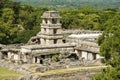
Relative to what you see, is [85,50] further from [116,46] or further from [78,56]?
[116,46]

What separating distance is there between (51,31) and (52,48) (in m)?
5.13

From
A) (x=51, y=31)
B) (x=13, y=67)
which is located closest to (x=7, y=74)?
(x=13, y=67)

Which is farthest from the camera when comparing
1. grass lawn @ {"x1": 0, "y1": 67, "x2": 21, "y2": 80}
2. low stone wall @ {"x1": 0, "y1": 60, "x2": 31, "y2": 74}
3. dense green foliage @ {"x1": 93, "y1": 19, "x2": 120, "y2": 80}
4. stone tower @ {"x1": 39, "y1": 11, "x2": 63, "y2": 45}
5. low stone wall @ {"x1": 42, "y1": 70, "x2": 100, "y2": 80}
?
stone tower @ {"x1": 39, "y1": 11, "x2": 63, "y2": 45}

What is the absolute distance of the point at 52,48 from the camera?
50.9 m

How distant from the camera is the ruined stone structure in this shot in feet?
161

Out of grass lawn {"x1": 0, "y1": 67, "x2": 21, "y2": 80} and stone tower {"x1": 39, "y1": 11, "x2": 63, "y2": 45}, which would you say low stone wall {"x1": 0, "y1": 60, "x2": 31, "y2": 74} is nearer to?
grass lawn {"x1": 0, "y1": 67, "x2": 21, "y2": 80}

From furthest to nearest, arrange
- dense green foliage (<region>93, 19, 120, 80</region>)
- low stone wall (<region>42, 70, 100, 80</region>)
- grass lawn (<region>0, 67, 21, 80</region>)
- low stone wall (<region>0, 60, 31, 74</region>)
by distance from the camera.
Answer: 1. low stone wall (<region>0, 60, 31, 74</region>)
2. low stone wall (<region>42, 70, 100, 80</region>)
3. grass lawn (<region>0, 67, 21, 80</region>)
4. dense green foliage (<region>93, 19, 120, 80</region>)

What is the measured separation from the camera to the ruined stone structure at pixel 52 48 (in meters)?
49.1

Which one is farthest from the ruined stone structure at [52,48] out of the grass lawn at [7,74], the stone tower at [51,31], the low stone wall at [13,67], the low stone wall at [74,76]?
the low stone wall at [74,76]

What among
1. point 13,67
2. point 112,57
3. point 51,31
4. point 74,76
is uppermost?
point 112,57

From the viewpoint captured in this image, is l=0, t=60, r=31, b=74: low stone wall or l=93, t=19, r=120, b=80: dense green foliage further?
l=0, t=60, r=31, b=74: low stone wall

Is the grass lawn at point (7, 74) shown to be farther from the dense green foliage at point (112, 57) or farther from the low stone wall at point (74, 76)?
the dense green foliage at point (112, 57)

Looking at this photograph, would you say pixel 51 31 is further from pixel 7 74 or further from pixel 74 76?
pixel 7 74

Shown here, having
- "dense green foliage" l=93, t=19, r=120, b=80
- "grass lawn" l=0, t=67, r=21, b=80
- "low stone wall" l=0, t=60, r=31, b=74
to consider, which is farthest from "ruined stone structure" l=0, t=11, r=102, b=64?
"dense green foliage" l=93, t=19, r=120, b=80
